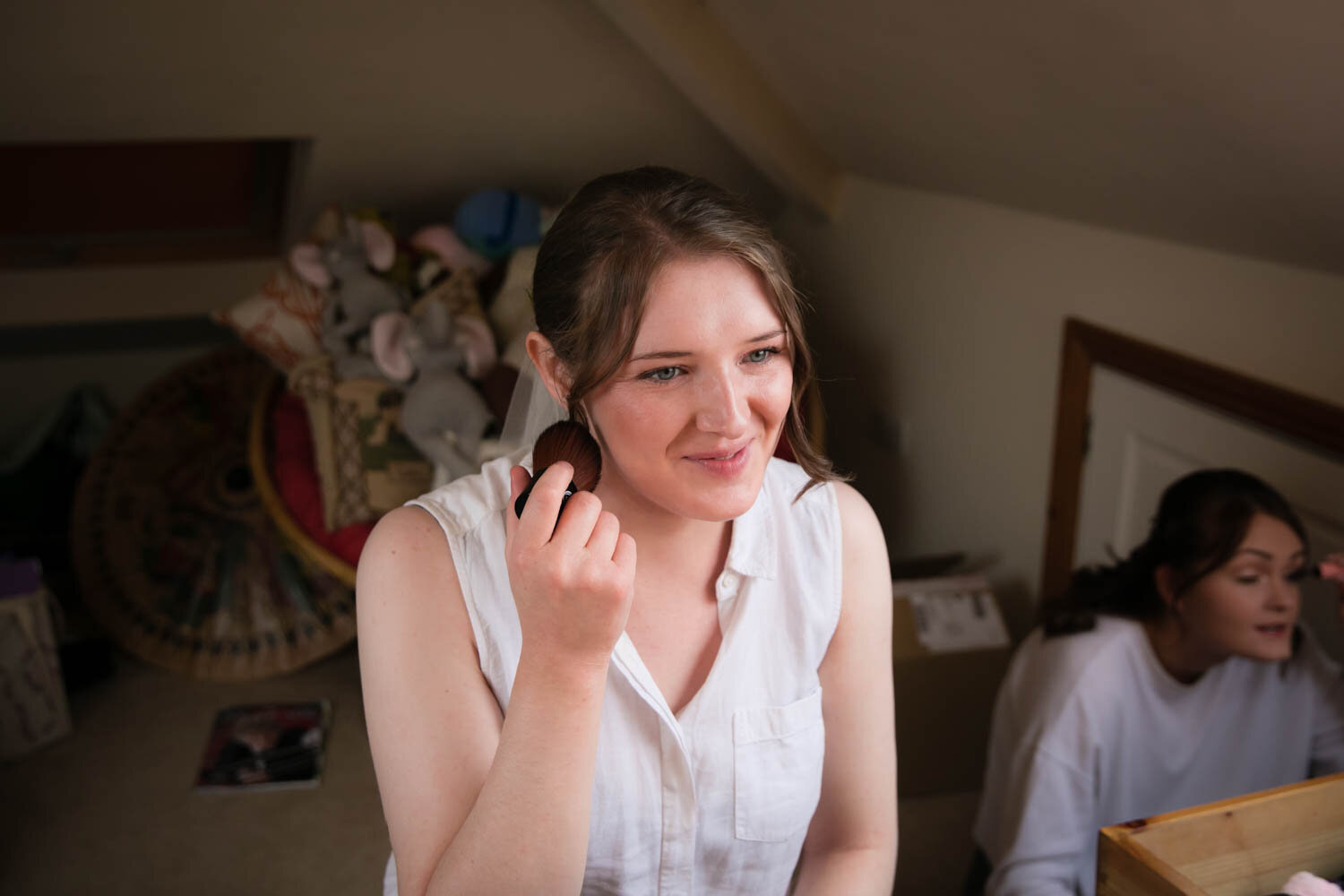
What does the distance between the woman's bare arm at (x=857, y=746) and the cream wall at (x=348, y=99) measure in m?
1.34

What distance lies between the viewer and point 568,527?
1.02 metres

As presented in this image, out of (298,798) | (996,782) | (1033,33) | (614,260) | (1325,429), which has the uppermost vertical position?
(1033,33)

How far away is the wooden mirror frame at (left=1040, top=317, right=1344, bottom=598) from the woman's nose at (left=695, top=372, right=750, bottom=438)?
1274 millimetres

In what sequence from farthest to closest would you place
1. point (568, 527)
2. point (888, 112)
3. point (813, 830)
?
point (888, 112)
point (813, 830)
point (568, 527)

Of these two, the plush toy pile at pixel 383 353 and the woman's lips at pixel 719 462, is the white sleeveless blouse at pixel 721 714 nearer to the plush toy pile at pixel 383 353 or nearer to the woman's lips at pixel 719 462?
the woman's lips at pixel 719 462

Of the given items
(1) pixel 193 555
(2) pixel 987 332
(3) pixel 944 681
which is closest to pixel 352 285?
(1) pixel 193 555

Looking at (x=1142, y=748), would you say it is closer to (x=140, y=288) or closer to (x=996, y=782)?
(x=996, y=782)

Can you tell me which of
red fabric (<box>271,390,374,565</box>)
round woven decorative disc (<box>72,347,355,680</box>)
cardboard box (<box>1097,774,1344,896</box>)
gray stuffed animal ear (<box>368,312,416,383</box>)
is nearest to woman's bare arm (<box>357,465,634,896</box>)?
cardboard box (<box>1097,774,1344,896</box>)

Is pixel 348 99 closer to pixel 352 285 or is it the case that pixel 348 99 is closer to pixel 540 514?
pixel 352 285

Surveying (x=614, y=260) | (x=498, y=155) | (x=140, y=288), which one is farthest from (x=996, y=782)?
(x=140, y=288)

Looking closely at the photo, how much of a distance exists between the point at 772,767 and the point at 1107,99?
119 centimetres

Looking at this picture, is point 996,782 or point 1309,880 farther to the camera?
point 996,782

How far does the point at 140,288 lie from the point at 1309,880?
338 centimetres

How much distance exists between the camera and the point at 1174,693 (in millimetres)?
1844
